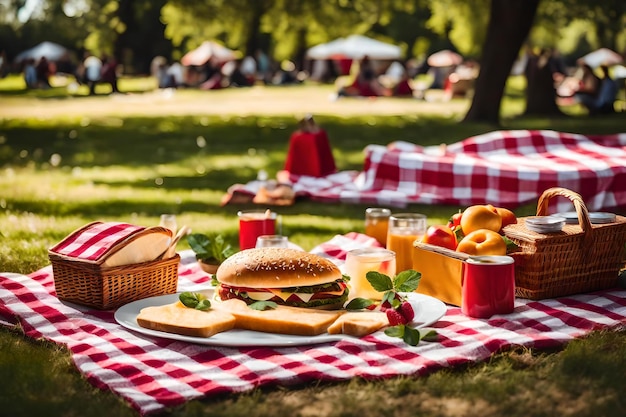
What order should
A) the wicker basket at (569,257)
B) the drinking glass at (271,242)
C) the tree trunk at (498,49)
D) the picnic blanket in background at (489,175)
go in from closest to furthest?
the wicker basket at (569,257), the drinking glass at (271,242), the picnic blanket in background at (489,175), the tree trunk at (498,49)

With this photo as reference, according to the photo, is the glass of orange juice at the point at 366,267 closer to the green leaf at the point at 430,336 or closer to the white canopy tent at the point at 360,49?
the green leaf at the point at 430,336

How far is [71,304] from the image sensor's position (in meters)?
4.38

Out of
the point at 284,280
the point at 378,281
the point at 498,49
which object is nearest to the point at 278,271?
the point at 284,280

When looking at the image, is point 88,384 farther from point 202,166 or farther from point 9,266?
point 202,166

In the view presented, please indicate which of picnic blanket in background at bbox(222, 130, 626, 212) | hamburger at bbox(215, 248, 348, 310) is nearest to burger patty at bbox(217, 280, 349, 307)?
hamburger at bbox(215, 248, 348, 310)

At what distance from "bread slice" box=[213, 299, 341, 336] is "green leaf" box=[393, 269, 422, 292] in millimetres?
263

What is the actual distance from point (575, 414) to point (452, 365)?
1.78 feet

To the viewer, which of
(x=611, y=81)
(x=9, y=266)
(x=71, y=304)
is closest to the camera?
(x=71, y=304)

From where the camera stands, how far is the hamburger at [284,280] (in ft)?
13.2

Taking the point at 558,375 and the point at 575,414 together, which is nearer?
the point at 575,414

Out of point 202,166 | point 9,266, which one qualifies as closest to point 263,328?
point 9,266

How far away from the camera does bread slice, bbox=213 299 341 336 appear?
3.80 metres

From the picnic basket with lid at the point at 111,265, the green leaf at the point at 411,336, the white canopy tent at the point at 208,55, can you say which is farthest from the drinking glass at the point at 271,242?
the white canopy tent at the point at 208,55

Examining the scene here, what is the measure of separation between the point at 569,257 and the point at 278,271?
1348mm
